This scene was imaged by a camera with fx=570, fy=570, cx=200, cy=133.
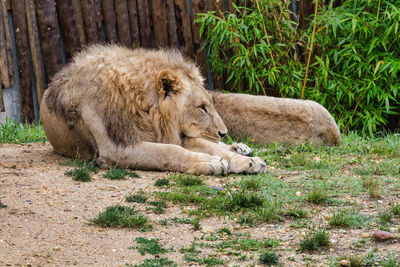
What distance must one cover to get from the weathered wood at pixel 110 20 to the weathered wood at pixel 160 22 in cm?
56

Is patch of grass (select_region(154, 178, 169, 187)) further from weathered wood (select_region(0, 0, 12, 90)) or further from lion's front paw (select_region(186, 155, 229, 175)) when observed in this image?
weathered wood (select_region(0, 0, 12, 90))

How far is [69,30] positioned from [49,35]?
0.89ft

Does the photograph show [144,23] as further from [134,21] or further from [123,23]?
[123,23]

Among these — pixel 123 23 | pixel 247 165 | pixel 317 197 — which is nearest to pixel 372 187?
pixel 317 197

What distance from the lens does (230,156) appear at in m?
5.04

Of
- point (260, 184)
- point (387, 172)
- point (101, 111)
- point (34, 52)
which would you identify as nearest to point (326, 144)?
point (387, 172)

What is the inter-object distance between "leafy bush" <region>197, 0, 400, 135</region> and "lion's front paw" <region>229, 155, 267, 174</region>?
2.74 meters

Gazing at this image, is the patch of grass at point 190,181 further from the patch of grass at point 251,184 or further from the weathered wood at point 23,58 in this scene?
the weathered wood at point 23,58

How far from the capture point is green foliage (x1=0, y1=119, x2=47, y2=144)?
669 cm

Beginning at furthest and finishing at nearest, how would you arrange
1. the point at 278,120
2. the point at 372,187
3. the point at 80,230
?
1. the point at 278,120
2. the point at 372,187
3. the point at 80,230

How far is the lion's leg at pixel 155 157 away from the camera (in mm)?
4840

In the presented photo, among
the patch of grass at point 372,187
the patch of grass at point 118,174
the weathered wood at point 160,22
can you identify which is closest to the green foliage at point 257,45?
the weathered wood at point 160,22

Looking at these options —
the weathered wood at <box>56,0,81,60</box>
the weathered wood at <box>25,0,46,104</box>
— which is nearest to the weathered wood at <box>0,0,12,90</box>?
the weathered wood at <box>25,0,46,104</box>

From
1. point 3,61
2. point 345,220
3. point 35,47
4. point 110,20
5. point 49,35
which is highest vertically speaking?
point 110,20
